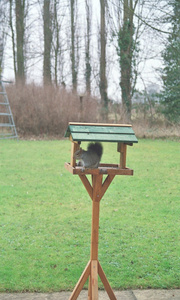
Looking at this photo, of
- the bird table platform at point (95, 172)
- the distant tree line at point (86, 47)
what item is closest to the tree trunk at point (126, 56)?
the distant tree line at point (86, 47)

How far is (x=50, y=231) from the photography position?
4.32 meters

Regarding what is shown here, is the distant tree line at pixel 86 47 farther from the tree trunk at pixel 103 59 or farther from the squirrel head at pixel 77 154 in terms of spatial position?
the squirrel head at pixel 77 154

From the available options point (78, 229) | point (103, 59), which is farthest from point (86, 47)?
point (78, 229)

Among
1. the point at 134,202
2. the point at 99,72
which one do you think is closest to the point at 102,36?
the point at 99,72

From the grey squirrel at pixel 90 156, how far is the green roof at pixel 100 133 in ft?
0.28

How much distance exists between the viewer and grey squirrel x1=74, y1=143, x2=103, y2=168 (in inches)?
97.5

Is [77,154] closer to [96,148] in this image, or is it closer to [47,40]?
[96,148]

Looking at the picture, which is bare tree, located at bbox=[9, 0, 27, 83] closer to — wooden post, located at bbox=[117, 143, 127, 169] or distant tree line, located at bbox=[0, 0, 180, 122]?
distant tree line, located at bbox=[0, 0, 180, 122]

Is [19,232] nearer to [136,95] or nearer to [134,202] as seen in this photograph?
[134,202]

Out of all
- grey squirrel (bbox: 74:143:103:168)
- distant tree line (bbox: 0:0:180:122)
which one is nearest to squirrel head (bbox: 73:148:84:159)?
grey squirrel (bbox: 74:143:103:168)

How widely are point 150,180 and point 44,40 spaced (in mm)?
14005

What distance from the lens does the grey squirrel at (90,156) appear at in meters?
2.48

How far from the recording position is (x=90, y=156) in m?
2.49

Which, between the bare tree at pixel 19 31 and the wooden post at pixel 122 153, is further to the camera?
the bare tree at pixel 19 31
